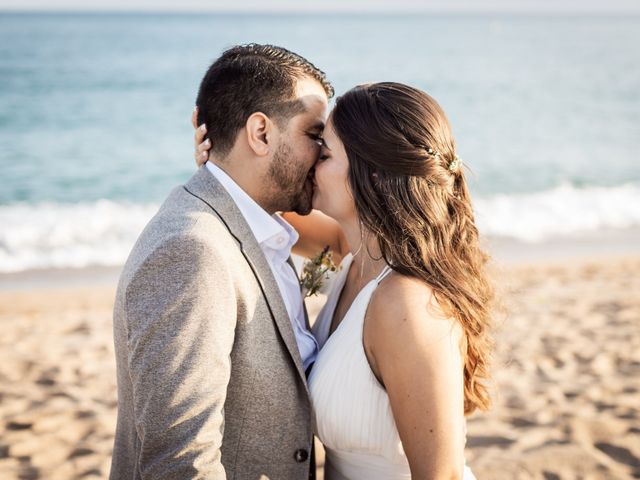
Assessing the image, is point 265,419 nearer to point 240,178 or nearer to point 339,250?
point 240,178

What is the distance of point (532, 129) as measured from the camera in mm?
22672

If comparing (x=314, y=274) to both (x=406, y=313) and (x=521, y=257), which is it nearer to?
(x=406, y=313)

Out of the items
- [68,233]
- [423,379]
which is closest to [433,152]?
[423,379]

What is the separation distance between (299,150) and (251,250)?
0.65 m

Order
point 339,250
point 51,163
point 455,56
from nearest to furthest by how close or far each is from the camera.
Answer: point 339,250
point 51,163
point 455,56

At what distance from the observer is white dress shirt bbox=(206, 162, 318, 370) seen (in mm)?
2789

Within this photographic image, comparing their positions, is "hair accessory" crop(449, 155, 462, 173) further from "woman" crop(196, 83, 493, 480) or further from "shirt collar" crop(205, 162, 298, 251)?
"shirt collar" crop(205, 162, 298, 251)

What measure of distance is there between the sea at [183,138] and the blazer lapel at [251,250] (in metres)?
2.46

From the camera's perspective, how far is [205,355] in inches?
85.2

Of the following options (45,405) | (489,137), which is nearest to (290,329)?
(45,405)

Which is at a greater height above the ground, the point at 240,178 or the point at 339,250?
the point at 240,178

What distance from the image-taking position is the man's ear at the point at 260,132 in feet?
9.26

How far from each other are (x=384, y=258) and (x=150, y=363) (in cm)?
111

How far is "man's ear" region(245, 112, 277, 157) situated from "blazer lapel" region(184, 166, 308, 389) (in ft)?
1.01
